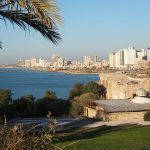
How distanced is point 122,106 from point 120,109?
74cm

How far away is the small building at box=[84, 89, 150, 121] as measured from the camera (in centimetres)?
2516

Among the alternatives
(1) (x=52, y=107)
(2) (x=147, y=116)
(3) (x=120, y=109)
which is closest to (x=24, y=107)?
(1) (x=52, y=107)

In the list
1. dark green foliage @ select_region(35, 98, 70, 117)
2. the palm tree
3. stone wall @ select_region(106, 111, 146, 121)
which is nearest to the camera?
the palm tree

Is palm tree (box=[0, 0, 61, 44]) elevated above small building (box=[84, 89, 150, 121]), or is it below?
above

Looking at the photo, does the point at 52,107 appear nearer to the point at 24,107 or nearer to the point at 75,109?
the point at 75,109

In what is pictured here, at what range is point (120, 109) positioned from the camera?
25.5m

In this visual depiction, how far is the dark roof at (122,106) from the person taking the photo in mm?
25500

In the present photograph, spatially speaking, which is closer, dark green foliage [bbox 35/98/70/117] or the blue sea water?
dark green foliage [bbox 35/98/70/117]

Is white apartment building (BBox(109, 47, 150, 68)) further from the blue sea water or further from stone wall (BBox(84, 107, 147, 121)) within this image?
stone wall (BBox(84, 107, 147, 121))

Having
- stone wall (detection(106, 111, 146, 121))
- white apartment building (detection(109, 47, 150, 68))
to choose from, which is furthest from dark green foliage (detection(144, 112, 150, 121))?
white apartment building (detection(109, 47, 150, 68))

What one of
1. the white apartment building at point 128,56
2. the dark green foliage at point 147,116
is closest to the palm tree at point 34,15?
the dark green foliage at point 147,116

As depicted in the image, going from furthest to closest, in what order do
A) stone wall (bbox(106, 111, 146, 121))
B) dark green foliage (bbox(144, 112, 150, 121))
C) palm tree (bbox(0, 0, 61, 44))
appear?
stone wall (bbox(106, 111, 146, 121)) → dark green foliage (bbox(144, 112, 150, 121)) → palm tree (bbox(0, 0, 61, 44))

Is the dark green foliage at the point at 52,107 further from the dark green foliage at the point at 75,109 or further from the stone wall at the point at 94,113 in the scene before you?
the stone wall at the point at 94,113

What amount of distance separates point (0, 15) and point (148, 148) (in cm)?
402
